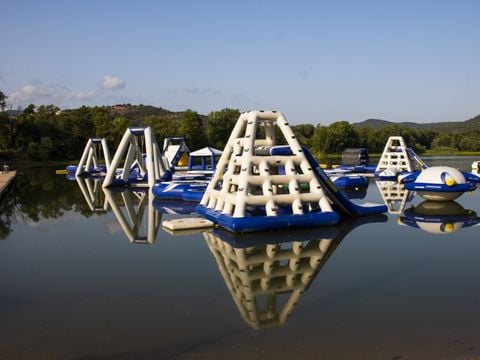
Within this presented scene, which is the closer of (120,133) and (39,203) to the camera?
(39,203)

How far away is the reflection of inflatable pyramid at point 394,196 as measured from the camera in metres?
19.7

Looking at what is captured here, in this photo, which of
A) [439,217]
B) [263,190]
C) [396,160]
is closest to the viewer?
[263,190]

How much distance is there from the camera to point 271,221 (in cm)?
1367

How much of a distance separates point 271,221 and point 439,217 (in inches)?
276

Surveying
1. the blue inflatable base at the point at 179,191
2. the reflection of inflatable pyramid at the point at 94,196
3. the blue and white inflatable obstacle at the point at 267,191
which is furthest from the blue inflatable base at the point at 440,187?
the reflection of inflatable pyramid at the point at 94,196

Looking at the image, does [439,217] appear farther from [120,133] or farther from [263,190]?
[120,133]

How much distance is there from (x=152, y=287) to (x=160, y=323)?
77.5 inches

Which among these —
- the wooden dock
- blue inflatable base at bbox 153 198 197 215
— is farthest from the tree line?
blue inflatable base at bbox 153 198 197 215

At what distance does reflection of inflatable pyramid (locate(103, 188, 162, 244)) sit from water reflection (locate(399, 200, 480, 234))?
829 cm

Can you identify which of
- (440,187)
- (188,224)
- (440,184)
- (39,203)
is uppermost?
(440,184)

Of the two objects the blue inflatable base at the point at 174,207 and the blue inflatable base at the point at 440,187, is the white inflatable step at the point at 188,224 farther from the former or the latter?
the blue inflatable base at the point at 440,187

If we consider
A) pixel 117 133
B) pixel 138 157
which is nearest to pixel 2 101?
pixel 117 133

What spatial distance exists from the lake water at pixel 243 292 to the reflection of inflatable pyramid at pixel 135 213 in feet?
0.55

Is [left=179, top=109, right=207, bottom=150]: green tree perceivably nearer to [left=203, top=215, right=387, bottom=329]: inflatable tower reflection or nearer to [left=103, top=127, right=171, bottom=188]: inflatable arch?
[left=103, top=127, right=171, bottom=188]: inflatable arch
